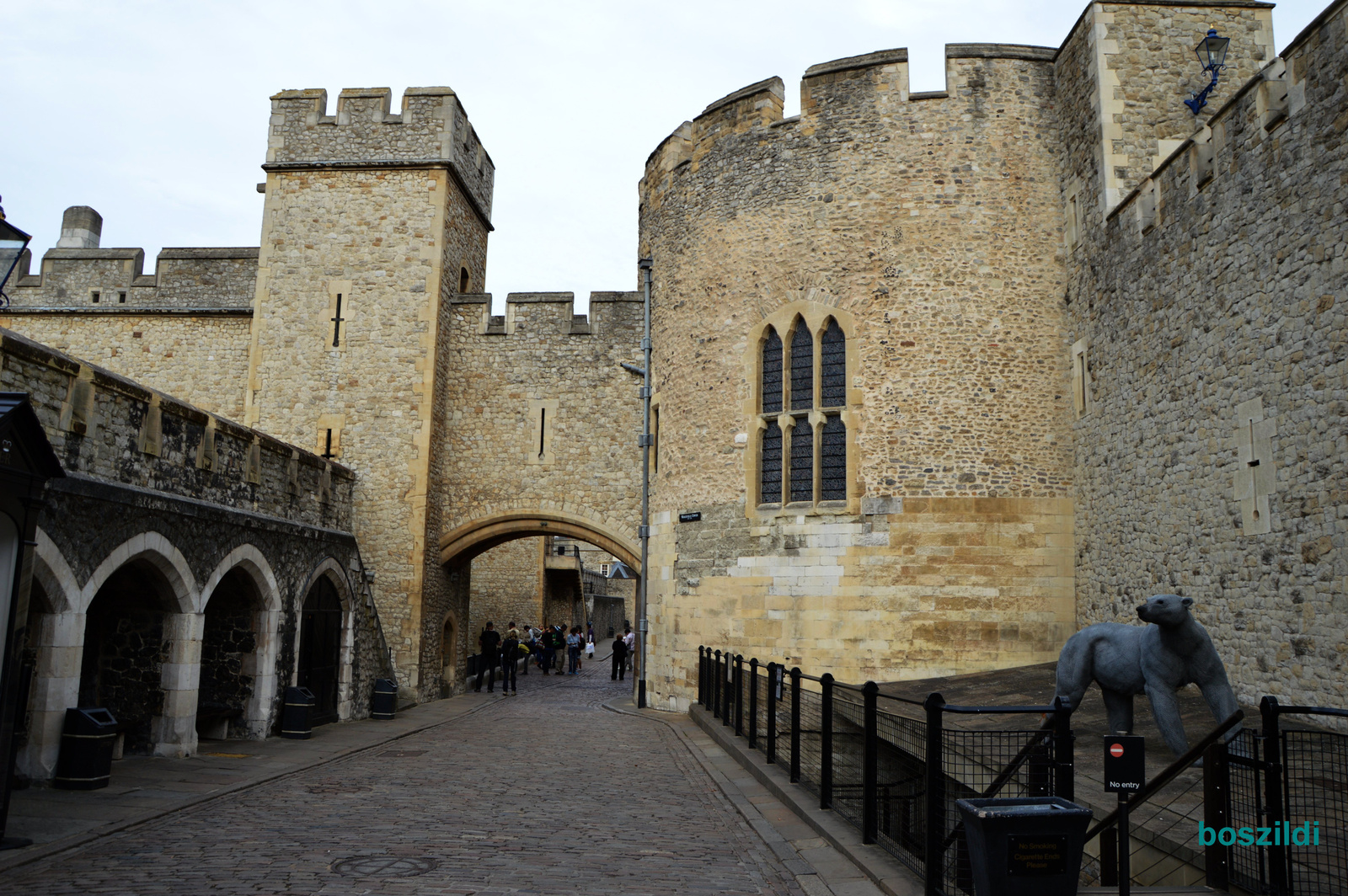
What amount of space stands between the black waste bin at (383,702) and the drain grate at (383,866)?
373 inches

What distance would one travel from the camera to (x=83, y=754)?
8156mm

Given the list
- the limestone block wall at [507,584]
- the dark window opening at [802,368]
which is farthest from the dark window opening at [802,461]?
the limestone block wall at [507,584]

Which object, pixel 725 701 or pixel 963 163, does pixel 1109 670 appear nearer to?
pixel 725 701

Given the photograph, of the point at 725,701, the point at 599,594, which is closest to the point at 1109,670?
the point at 725,701

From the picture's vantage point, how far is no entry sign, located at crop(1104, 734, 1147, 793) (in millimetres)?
4148

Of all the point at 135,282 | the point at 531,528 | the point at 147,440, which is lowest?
the point at 531,528

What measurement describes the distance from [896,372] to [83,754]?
32.5ft

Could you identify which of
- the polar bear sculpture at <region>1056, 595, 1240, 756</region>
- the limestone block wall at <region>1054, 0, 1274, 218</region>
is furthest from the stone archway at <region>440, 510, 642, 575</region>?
the polar bear sculpture at <region>1056, 595, 1240, 756</region>

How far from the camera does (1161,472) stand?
410 inches

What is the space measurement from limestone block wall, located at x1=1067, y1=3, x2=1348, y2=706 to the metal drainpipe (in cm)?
733

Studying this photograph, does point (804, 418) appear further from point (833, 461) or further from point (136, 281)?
point (136, 281)

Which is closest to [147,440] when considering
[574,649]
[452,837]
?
[452,837]

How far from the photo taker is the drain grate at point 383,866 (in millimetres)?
5461

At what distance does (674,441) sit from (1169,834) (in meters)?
10.7
